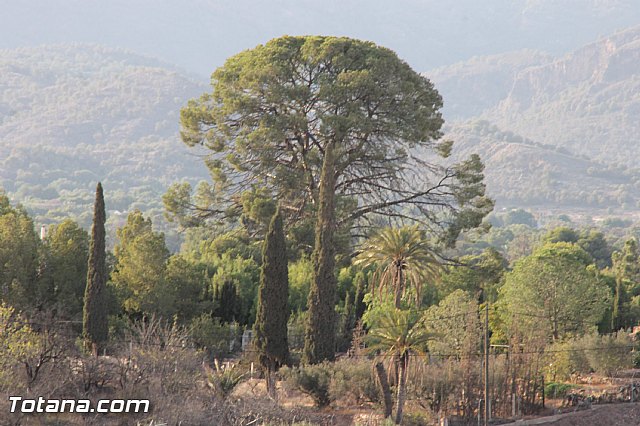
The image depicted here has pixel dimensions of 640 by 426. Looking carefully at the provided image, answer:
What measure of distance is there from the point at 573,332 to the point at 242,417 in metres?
23.6

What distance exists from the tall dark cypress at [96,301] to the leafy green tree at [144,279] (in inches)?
211

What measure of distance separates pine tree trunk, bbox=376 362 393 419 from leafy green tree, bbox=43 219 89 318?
→ 1730cm

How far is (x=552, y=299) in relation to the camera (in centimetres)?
5147

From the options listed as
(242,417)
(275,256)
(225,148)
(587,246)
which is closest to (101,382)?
(242,417)

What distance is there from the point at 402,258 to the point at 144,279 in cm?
1261

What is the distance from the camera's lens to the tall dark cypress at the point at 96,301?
4244cm

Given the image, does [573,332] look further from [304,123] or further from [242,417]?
[242,417]

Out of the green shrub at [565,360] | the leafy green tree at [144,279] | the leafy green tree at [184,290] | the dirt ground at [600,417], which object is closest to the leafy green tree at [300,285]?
the leafy green tree at [184,290]

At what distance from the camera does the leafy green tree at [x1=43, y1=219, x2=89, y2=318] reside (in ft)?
159

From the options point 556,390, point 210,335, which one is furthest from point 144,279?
point 556,390

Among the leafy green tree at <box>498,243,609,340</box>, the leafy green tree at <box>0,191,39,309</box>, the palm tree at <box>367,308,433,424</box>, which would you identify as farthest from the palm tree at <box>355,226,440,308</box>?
the leafy green tree at <box>0,191,39,309</box>

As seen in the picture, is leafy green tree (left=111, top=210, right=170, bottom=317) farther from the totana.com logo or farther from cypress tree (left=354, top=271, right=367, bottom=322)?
the totana.com logo

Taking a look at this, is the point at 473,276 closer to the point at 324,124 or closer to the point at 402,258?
the point at 324,124

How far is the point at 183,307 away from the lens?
167ft
